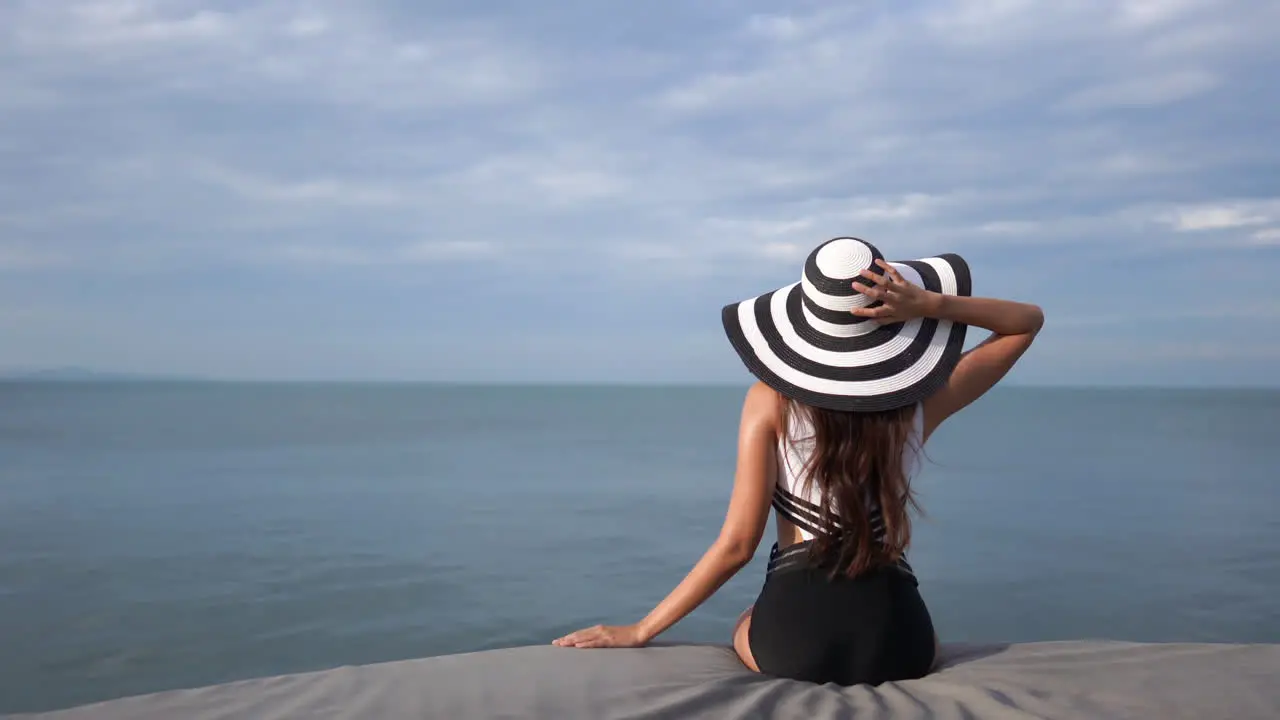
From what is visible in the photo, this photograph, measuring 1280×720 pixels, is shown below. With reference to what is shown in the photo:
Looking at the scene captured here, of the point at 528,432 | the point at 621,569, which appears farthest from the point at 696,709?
the point at 528,432

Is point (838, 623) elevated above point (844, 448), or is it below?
below

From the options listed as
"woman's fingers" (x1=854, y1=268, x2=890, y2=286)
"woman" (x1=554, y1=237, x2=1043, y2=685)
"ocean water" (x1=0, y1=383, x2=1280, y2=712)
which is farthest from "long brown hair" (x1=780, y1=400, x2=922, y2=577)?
"ocean water" (x1=0, y1=383, x2=1280, y2=712)

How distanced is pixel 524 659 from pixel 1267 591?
308 inches

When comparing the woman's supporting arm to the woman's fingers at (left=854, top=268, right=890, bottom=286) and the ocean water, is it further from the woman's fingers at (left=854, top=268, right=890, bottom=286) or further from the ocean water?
the ocean water

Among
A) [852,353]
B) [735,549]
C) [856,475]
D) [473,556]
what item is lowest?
[473,556]

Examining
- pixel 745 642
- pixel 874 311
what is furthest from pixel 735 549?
pixel 874 311

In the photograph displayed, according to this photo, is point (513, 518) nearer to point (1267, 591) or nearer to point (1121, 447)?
point (1267, 591)

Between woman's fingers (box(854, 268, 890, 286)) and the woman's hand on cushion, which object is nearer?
woman's fingers (box(854, 268, 890, 286))

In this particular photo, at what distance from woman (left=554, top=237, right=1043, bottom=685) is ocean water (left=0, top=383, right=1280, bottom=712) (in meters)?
4.21

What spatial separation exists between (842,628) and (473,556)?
24.3 ft

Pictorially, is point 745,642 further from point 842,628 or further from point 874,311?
point 874,311

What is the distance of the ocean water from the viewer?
6555 millimetres

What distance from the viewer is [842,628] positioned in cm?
239

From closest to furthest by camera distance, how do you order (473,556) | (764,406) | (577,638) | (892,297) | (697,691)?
(697,691)
(892,297)
(764,406)
(577,638)
(473,556)
